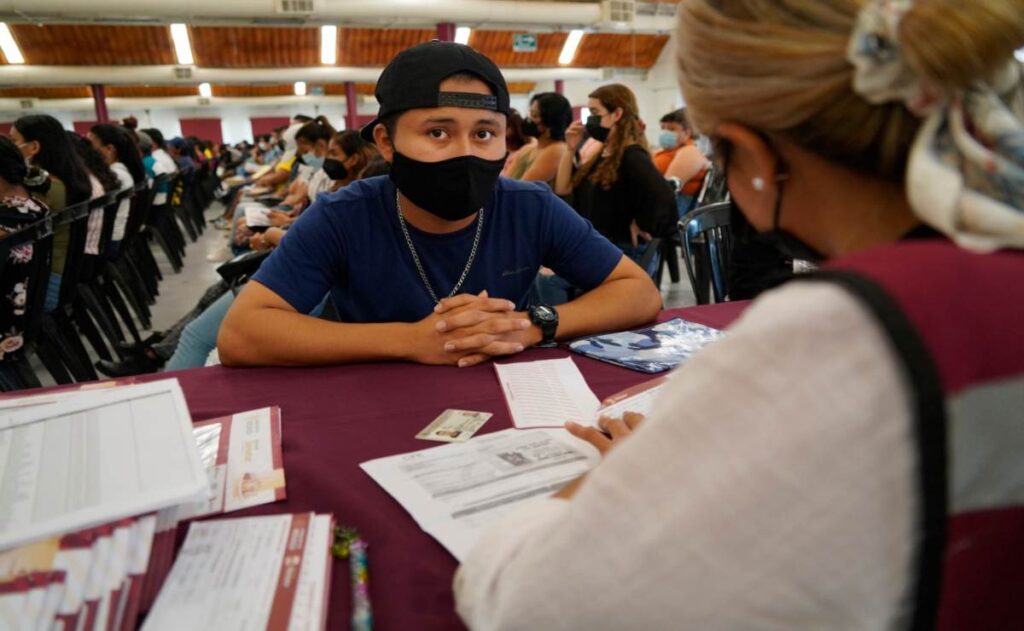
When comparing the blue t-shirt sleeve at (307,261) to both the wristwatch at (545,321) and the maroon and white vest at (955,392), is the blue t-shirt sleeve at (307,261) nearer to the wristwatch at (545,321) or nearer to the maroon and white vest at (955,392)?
the wristwatch at (545,321)

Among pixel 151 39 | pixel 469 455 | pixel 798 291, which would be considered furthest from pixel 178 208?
pixel 798 291

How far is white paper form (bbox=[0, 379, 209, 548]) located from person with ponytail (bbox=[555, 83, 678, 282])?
299cm

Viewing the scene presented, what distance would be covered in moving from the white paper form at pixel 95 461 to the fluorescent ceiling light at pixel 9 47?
15.6 metres

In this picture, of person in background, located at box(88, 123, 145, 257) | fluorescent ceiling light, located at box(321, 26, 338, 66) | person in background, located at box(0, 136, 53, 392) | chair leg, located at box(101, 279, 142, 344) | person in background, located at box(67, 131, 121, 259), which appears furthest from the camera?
fluorescent ceiling light, located at box(321, 26, 338, 66)

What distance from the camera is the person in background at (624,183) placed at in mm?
3598

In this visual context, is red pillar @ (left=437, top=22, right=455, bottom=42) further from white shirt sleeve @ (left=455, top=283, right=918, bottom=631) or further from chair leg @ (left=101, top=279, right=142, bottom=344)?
white shirt sleeve @ (left=455, top=283, right=918, bottom=631)

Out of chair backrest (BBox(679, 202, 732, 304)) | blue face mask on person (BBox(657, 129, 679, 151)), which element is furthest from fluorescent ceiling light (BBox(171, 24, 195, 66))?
chair backrest (BBox(679, 202, 732, 304))

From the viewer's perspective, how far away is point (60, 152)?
3.87m

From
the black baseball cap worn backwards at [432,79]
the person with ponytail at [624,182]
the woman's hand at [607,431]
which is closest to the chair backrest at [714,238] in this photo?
the black baseball cap worn backwards at [432,79]

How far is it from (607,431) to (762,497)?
53 cm

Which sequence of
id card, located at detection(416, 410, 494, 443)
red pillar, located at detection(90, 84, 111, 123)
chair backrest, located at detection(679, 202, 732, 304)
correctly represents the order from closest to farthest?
1. id card, located at detection(416, 410, 494, 443)
2. chair backrest, located at detection(679, 202, 732, 304)
3. red pillar, located at detection(90, 84, 111, 123)

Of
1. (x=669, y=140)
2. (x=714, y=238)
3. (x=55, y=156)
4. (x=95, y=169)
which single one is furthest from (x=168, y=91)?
(x=714, y=238)

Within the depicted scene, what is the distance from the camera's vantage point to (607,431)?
927 millimetres

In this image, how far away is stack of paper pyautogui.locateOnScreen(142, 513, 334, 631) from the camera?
606 millimetres
